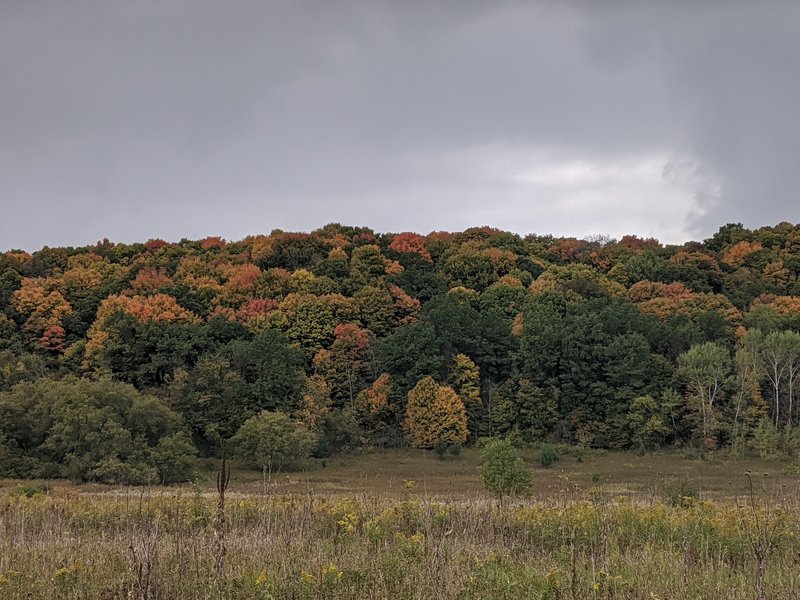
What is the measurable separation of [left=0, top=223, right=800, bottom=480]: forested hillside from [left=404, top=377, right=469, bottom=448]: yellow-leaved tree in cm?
16

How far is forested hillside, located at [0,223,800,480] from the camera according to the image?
4347cm

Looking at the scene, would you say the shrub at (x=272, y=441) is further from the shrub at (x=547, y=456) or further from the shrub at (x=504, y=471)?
the shrub at (x=504, y=471)

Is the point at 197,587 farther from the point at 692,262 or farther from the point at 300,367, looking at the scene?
the point at 692,262

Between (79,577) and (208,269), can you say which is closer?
(79,577)

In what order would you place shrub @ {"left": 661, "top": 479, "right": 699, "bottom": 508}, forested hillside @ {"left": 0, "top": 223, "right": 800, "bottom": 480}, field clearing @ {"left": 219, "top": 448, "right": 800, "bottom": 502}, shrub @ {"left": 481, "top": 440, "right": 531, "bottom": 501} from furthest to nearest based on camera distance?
forested hillside @ {"left": 0, "top": 223, "right": 800, "bottom": 480}, field clearing @ {"left": 219, "top": 448, "right": 800, "bottom": 502}, shrub @ {"left": 481, "top": 440, "right": 531, "bottom": 501}, shrub @ {"left": 661, "top": 479, "right": 699, "bottom": 508}

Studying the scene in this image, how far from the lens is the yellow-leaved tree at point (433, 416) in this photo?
56219mm

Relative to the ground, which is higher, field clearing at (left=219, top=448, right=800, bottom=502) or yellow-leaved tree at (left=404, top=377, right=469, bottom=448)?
yellow-leaved tree at (left=404, top=377, right=469, bottom=448)

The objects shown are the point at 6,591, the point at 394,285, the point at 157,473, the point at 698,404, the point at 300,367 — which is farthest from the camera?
the point at 394,285

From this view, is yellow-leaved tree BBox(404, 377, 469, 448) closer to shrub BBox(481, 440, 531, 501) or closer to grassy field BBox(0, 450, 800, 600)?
shrub BBox(481, 440, 531, 501)

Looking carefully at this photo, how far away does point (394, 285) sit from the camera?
74875 mm

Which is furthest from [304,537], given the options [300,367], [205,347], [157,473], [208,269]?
[208,269]

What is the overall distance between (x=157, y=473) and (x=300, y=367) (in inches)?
832

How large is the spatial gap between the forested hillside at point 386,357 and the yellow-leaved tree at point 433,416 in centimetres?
16

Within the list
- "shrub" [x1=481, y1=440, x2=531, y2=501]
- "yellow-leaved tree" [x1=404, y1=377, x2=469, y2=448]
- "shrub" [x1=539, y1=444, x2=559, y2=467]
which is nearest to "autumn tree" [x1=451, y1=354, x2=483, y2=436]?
"yellow-leaved tree" [x1=404, y1=377, x2=469, y2=448]
